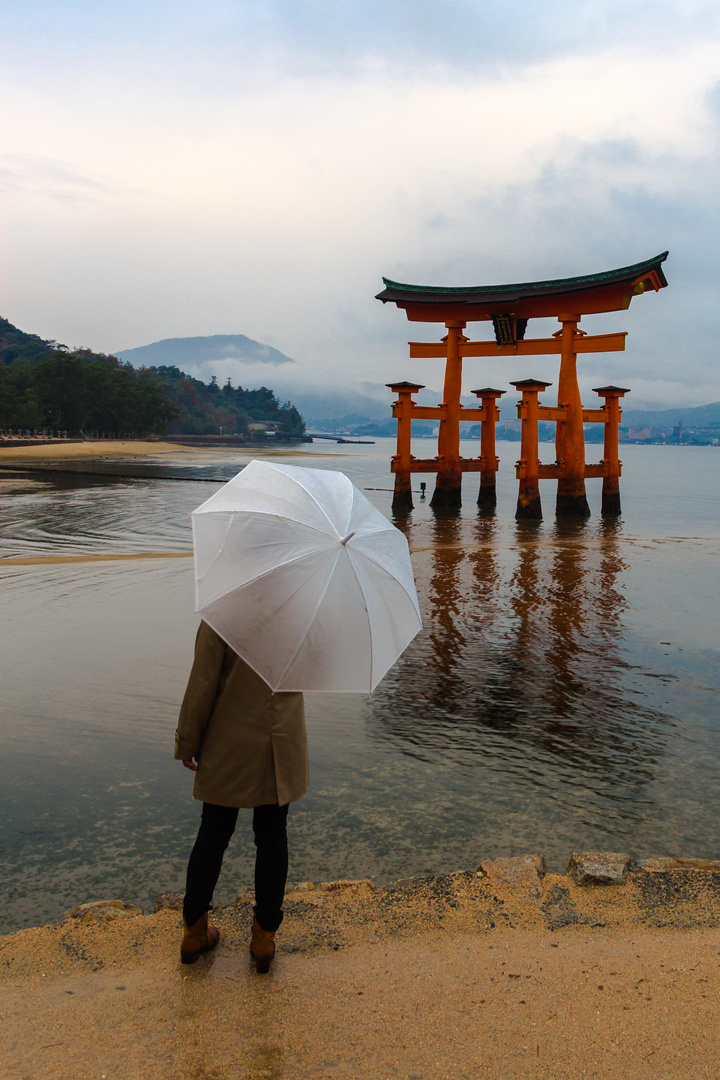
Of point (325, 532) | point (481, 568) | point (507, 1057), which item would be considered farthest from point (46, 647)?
point (481, 568)

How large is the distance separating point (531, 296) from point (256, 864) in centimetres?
2000

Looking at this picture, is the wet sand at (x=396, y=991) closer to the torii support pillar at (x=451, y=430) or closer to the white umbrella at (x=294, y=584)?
the white umbrella at (x=294, y=584)

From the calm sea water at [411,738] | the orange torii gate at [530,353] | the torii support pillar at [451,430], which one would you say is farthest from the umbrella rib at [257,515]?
the torii support pillar at [451,430]

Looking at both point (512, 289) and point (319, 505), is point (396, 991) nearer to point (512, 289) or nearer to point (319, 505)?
point (319, 505)

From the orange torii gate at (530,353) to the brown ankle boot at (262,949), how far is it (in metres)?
17.9

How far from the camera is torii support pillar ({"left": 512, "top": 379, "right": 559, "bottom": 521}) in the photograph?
20.7 meters

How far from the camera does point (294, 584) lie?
95.1 inches

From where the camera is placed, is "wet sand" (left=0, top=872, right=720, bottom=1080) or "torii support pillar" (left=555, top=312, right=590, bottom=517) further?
"torii support pillar" (left=555, top=312, right=590, bottom=517)

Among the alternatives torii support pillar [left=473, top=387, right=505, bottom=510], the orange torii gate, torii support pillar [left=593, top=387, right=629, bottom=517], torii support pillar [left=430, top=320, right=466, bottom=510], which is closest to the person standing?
the orange torii gate

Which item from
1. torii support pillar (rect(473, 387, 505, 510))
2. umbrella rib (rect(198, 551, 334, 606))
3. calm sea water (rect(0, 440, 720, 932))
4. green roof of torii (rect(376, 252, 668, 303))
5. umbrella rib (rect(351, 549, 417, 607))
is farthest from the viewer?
torii support pillar (rect(473, 387, 505, 510))

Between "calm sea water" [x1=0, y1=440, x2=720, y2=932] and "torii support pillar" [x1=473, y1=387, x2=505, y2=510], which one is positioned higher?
"torii support pillar" [x1=473, y1=387, x2=505, y2=510]

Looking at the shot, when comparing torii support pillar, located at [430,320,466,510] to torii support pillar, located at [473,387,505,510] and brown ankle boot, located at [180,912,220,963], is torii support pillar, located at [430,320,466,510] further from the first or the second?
brown ankle boot, located at [180,912,220,963]

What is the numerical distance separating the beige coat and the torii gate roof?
732 inches

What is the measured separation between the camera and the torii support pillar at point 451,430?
880 inches
